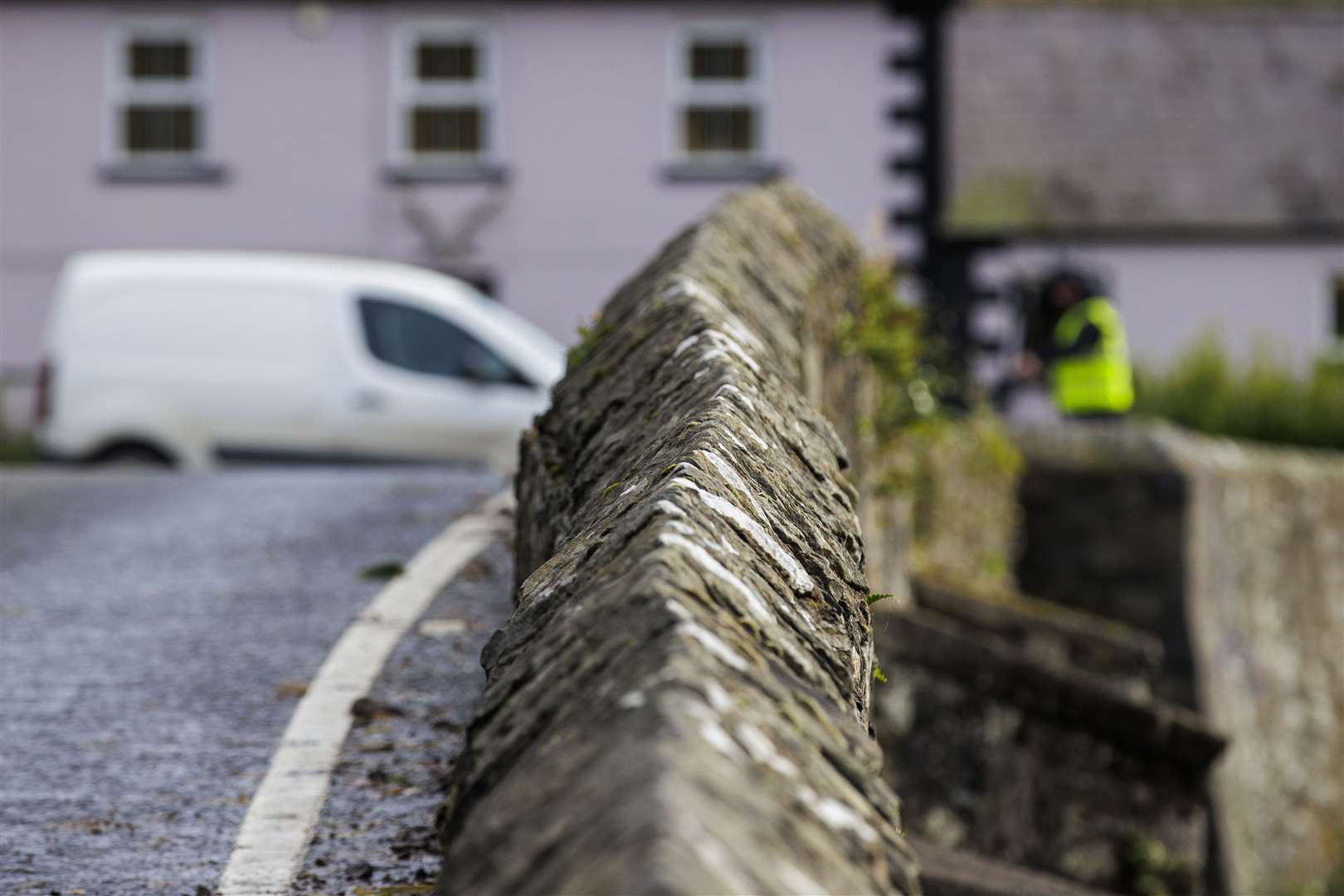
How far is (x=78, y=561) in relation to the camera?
20.8ft

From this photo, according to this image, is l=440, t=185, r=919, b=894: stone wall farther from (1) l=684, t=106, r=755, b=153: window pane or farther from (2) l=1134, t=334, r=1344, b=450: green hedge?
(1) l=684, t=106, r=755, b=153: window pane

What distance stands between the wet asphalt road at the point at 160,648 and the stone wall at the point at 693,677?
92 centimetres

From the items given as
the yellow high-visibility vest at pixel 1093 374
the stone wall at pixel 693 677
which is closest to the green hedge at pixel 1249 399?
the yellow high-visibility vest at pixel 1093 374

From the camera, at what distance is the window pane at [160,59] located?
21.2m

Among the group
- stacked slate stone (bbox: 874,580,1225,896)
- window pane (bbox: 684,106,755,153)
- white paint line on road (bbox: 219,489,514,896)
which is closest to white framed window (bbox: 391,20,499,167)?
window pane (bbox: 684,106,755,153)

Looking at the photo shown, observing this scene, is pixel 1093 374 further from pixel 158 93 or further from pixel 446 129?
pixel 158 93

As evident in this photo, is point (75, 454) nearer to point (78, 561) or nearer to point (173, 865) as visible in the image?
point (78, 561)

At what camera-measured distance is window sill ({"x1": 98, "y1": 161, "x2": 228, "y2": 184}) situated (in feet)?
68.2

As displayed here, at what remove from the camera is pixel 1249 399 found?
16.4 metres

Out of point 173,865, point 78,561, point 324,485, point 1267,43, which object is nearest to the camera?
point 173,865

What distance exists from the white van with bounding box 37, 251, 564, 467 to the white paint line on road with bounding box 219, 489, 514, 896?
232 inches

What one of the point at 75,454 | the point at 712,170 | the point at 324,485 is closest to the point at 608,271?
the point at 712,170

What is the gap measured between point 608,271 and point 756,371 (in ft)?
57.7

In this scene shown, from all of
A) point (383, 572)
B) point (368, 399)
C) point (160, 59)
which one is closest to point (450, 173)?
point (160, 59)
